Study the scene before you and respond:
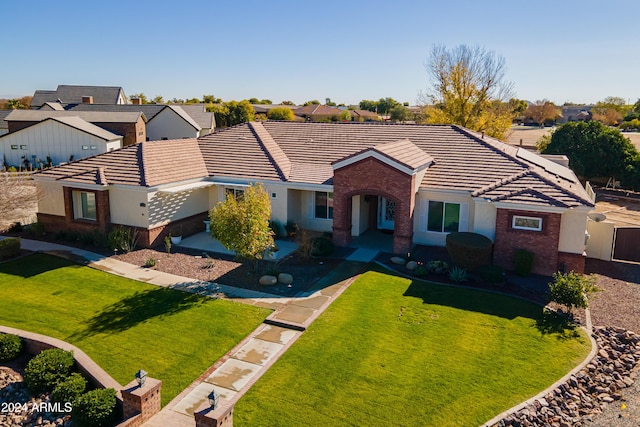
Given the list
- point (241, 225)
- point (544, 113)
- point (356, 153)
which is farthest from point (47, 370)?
point (544, 113)

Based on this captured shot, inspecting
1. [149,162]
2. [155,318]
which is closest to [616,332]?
[155,318]

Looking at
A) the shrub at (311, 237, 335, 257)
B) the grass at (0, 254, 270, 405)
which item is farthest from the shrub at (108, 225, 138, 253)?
the shrub at (311, 237, 335, 257)

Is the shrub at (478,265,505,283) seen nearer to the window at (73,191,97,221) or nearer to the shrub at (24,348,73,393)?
the shrub at (24,348,73,393)

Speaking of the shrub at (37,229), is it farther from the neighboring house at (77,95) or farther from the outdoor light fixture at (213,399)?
the neighboring house at (77,95)

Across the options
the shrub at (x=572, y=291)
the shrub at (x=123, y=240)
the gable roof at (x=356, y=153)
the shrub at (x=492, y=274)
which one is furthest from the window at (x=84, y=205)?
the shrub at (x=572, y=291)

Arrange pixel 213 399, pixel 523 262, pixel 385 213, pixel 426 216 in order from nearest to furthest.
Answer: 1. pixel 213 399
2. pixel 523 262
3. pixel 426 216
4. pixel 385 213

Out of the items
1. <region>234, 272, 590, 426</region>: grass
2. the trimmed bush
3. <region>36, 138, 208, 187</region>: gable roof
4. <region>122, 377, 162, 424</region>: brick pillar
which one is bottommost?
<region>234, 272, 590, 426</region>: grass

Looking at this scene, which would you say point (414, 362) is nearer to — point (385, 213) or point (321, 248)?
point (321, 248)
